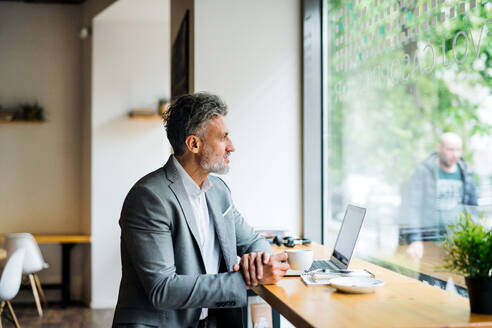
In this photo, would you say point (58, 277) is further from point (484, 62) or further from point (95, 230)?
point (484, 62)

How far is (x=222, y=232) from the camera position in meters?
2.21

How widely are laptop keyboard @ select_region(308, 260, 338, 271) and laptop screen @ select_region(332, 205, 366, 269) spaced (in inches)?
1.2

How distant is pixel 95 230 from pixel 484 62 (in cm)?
443

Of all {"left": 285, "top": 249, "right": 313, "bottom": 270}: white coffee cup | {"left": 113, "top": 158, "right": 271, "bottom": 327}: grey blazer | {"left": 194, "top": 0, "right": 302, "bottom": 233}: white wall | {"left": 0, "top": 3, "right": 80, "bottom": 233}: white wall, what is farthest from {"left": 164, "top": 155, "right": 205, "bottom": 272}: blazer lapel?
{"left": 0, "top": 3, "right": 80, "bottom": 233}: white wall

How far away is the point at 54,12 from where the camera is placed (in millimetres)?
6535

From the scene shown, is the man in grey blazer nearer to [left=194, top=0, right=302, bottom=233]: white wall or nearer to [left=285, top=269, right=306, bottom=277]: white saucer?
[left=285, top=269, right=306, bottom=277]: white saucer

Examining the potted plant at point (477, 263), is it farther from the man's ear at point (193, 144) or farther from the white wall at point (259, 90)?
the white wall at point (259, 90)

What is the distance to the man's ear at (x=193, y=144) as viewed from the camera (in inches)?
86.3

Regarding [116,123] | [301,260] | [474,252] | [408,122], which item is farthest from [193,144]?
[116,123]

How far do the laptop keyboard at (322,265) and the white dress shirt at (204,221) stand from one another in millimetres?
429

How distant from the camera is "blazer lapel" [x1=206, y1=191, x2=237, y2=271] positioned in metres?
2.19

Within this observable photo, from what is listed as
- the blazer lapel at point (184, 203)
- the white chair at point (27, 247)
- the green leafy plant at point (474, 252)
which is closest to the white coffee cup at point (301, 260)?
the blazer lapel at point (184, 203)

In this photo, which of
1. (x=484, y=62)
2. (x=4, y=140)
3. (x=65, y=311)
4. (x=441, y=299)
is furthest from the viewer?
(x=4, y=140)

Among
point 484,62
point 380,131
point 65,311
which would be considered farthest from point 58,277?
point 484,62
